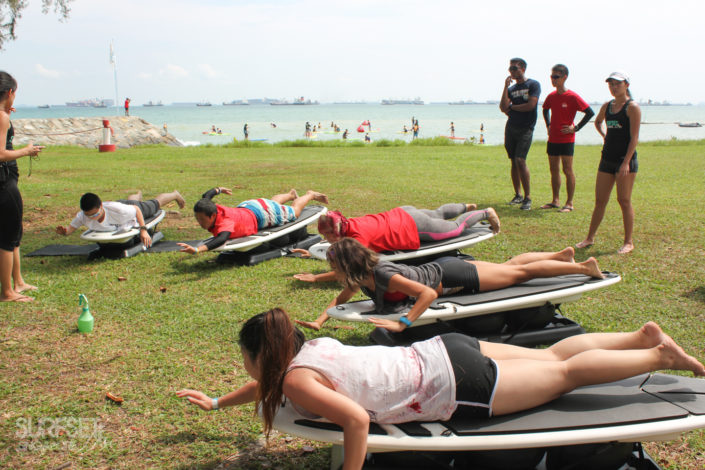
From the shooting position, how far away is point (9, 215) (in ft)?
19.0

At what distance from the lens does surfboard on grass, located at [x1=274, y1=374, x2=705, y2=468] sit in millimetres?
2828

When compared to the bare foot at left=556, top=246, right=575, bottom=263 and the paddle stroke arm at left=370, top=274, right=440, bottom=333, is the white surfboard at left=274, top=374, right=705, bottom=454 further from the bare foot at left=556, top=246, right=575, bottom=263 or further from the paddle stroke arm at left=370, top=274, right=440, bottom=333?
the bare foot at left=556, top=246, right=575, bottom=263

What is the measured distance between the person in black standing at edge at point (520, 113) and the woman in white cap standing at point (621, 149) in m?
2.79

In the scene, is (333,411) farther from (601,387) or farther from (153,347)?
(153,347)

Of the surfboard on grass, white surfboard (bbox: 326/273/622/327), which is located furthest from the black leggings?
the surfboard on grass

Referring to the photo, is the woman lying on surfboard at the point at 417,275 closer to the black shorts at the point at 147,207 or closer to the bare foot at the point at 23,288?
the bare foot at the point at 23,288

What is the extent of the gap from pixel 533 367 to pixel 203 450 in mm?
2218

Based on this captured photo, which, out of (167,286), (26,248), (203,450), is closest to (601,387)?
(203,450)

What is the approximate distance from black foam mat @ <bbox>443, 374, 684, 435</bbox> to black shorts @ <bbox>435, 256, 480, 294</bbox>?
64.8 inches

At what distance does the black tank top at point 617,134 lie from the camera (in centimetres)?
732

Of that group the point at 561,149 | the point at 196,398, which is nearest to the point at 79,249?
the point at 196,398

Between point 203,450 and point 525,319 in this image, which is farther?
point 525,319

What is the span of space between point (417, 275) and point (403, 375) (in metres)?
1.69

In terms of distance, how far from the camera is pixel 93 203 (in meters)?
7.38
